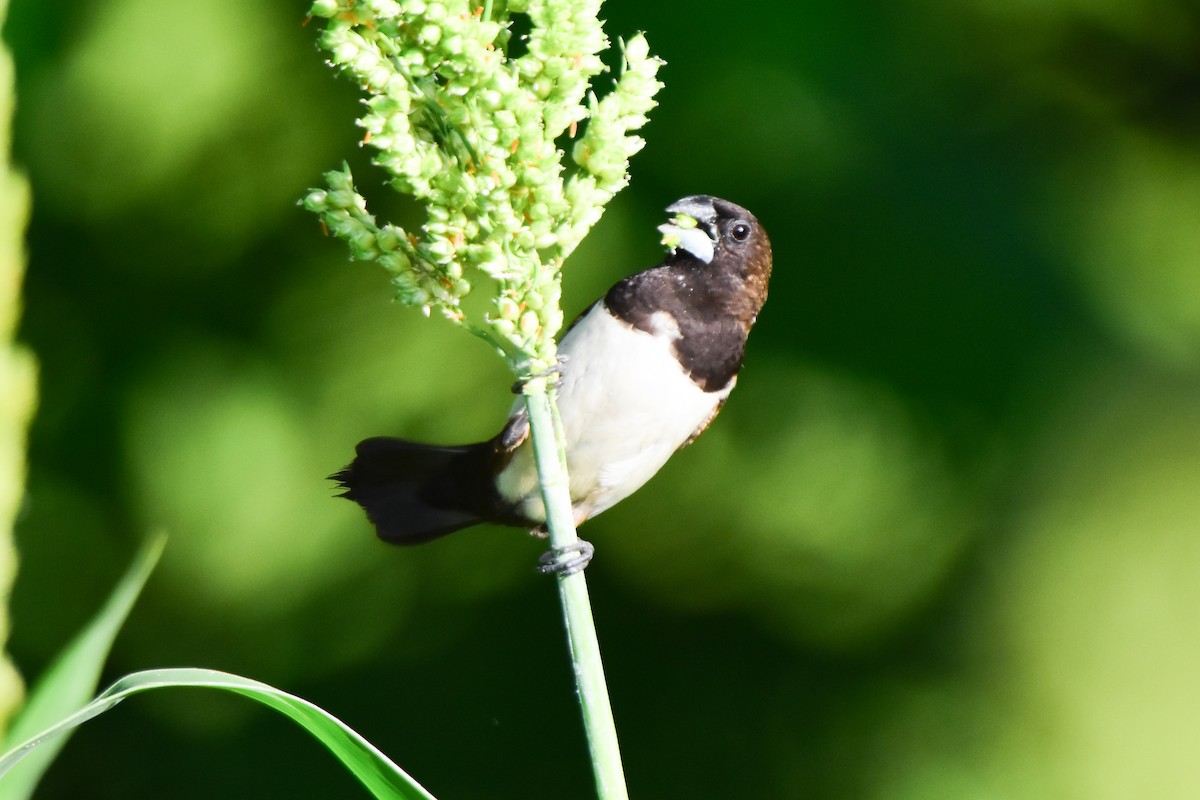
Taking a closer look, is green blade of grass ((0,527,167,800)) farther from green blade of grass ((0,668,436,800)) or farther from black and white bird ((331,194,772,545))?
black and white bird ((331,194,772,545))

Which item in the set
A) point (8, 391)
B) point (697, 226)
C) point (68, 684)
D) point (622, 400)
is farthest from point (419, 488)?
point (8, 391)

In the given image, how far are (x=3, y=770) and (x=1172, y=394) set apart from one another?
1913mm

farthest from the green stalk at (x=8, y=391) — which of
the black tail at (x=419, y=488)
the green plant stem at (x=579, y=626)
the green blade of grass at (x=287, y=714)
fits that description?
the black tail at (x=419, y=488)

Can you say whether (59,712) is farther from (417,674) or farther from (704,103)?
(704,103)

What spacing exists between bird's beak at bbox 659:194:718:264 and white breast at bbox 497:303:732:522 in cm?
10

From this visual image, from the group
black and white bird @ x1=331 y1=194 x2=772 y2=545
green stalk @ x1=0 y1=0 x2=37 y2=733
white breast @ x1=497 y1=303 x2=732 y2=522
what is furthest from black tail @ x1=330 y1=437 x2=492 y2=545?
green stalk @ x1=0 y1=0 x2=37 y2=733

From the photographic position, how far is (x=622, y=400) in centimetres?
151

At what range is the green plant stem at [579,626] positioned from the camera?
76 cm

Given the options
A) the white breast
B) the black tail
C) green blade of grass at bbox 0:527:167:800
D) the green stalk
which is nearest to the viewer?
the green stalk

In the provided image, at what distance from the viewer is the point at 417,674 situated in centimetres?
226

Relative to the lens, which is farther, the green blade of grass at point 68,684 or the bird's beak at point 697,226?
the bird's beak at point 697,226

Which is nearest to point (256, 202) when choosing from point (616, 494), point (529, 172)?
point (616, 494)

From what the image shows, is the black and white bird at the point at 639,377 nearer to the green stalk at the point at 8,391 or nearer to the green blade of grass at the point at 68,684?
the green blade of grass at the point at 68,684

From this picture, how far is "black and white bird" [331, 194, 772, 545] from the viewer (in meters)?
1.53
